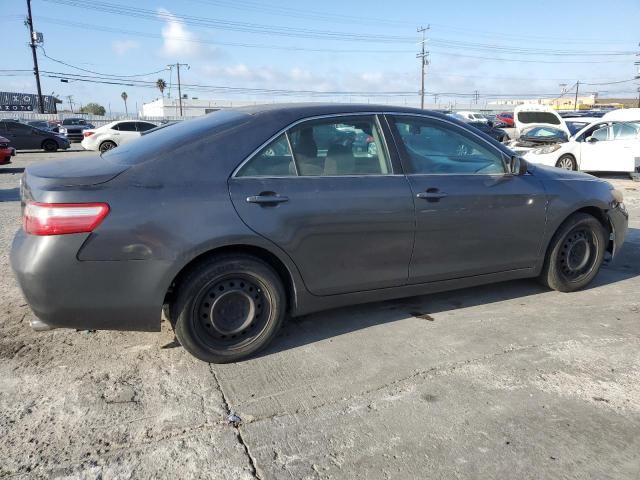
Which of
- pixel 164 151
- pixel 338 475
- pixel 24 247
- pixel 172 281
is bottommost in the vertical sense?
pixel 338 475

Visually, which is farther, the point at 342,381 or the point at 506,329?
the point at 506,329

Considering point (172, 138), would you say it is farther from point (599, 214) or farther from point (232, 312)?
point (599, 214)

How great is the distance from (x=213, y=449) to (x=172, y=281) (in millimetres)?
1029

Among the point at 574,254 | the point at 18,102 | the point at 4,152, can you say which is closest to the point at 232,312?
the point at 574,254

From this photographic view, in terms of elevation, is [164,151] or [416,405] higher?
[164,151]

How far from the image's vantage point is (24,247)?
291 centimetres

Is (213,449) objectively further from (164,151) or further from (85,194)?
(164,151)

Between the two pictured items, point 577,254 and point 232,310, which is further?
point 577,254

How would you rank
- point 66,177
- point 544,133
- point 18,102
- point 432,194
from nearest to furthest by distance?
point 66,177 → point 432,194 → point 544,133 → point 18,102

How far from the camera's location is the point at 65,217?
2.80 meters

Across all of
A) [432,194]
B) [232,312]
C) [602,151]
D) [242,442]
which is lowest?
[242,442]

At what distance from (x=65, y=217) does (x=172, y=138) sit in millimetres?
899

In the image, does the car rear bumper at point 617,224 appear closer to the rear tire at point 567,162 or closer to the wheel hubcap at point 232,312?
the wheel hubcap at point 232,312

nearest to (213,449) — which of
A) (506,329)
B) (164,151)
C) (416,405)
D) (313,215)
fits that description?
(416,405)
